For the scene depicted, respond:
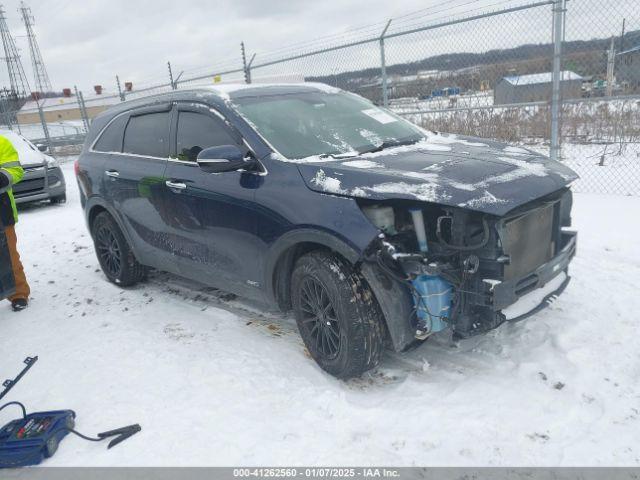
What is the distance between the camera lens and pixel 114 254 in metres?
5.04

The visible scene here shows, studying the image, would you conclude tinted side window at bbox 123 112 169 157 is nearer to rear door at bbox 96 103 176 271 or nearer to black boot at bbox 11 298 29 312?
rear door at bbox 96 103 176 271

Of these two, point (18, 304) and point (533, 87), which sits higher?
point (533, 87)

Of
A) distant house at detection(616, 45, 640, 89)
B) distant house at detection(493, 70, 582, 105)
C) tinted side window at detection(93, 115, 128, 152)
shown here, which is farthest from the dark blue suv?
distant house at detection(616, 45, 640, 89)

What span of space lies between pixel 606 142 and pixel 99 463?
10289 millimetres

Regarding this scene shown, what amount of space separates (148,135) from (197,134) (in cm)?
78

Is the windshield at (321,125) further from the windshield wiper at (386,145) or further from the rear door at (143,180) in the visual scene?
the rear door at (143,180)

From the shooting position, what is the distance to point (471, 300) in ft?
9.05

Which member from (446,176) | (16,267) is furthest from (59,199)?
(446,176)

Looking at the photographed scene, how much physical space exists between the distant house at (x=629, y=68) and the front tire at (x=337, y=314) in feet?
19.7

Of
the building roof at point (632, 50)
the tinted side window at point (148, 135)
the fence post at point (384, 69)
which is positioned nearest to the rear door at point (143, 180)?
the tinted side window at point (148, 135)

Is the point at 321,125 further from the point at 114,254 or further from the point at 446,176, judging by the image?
the point at 114,254

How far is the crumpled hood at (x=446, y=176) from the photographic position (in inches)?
A: 104

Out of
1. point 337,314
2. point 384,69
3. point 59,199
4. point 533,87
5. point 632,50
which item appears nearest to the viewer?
point 337,314

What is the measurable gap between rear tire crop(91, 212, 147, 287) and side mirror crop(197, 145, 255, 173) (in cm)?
204
